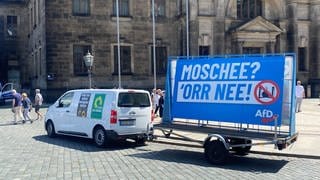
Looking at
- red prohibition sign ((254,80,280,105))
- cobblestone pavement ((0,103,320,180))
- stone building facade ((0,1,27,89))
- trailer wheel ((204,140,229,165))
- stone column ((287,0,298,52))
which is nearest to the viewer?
cobblestone pavement ((0,103,320,180))

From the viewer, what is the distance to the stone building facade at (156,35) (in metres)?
34.5

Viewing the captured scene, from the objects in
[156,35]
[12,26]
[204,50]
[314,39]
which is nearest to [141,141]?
[204,50]

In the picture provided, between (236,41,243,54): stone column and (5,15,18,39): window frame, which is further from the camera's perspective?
(5,15,18,39): window frame

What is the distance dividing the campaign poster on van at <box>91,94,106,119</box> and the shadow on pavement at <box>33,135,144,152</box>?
3.33 ft

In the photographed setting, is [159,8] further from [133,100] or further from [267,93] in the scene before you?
[267,93]

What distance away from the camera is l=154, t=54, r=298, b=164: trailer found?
415 inches

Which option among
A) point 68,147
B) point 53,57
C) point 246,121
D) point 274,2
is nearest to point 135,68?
point 53,57

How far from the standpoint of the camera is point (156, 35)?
37188 millimetres

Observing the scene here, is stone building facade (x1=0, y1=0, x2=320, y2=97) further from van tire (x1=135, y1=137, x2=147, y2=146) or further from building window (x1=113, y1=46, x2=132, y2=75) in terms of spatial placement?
van tire (x1=135, y1=137, x2=147, y2=146)

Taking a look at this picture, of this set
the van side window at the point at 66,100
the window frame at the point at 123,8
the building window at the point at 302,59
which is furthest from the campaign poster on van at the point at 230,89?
the building window at the point at 302,59

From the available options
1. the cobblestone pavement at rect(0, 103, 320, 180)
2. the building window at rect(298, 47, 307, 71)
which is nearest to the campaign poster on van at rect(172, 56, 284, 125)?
the cobblestone pavement at rect(0, 103, 320, 180)

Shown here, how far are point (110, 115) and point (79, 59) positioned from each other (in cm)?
2250

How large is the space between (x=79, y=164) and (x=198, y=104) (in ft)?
11.9

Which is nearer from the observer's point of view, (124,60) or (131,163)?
(131,163)
